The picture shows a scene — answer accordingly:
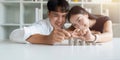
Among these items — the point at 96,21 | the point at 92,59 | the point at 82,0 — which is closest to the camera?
the point at 92,59

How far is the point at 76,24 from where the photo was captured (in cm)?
72

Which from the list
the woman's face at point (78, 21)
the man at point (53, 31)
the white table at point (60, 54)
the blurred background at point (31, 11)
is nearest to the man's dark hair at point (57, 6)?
the man at point (53, 31)

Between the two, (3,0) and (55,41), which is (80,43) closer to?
(55,41)

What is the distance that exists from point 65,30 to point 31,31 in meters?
0.21

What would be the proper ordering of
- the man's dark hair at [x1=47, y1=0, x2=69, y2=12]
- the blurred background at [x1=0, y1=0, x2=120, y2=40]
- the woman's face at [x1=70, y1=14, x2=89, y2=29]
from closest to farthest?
the woman's face at [x1=70, y1=14, x2=89, y2=29] → the man's dark hair at [x1=47, y1=0, x2=69, y2=12] → the blurred background at [x1=0, y1=0, x2=120, y2=40]

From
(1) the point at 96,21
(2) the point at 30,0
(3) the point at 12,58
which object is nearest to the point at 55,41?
(1) the point at 96,21

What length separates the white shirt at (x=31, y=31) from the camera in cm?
91

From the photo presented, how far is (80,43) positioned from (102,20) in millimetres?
226

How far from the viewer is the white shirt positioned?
0.91 metres

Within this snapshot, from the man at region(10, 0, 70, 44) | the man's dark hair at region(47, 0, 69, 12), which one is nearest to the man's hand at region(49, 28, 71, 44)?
the man at region(10, 0, 70, 44)

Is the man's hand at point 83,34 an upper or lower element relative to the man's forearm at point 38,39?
upper

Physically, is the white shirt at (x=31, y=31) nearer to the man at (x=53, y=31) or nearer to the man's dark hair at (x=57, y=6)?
the man at (x=53, y=31)

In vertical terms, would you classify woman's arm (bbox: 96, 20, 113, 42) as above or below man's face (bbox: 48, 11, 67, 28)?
below

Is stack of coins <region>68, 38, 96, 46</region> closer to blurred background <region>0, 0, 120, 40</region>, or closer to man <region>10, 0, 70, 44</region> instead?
man <region>10, 0, 70, 44</region>
